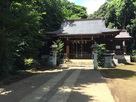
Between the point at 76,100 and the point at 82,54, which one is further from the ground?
the point at 82,54

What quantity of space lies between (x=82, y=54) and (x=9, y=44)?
57.3ft

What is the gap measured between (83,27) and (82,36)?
2722mm

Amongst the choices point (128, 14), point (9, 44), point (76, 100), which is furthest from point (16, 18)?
point (128, 14)

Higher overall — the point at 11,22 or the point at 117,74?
the point at 11,22

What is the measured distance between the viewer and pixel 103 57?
26.4 metres

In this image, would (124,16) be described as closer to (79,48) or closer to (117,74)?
(79,48)

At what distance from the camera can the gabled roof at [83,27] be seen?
32025 millimetres

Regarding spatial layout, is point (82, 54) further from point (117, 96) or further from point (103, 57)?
point (117, 96)

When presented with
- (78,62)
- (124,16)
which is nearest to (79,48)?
(78,62)

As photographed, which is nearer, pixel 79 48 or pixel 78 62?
pixel 78 62

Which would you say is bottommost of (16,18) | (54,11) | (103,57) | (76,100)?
(76,100)

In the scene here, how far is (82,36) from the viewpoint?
31.5 metres

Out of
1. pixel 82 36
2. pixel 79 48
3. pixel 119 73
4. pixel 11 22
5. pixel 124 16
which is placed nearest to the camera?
pixel 11 22

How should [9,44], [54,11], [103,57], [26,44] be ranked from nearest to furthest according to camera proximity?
[9,44]
[26,44]
[103,57]
[54,11]
